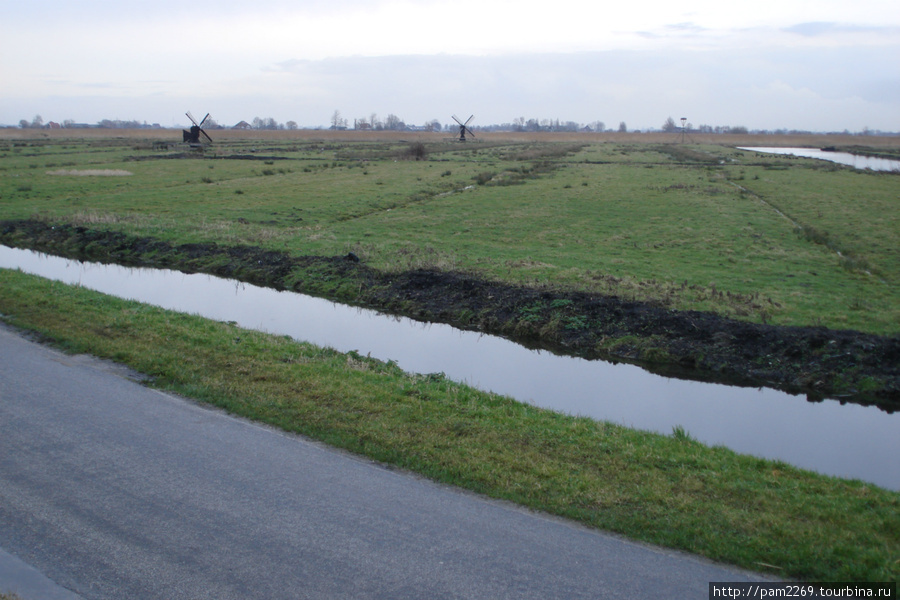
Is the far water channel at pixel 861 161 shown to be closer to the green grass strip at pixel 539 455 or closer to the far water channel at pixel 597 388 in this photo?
the far water channel at pixel 597 388

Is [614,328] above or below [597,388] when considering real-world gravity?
above

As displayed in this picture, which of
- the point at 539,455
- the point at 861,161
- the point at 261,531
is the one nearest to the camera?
the point at 261,531

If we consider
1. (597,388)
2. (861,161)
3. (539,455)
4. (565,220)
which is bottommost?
(597,388)

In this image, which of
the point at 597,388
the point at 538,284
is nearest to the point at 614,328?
the point at 597,388

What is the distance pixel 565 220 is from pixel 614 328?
18.5 meters

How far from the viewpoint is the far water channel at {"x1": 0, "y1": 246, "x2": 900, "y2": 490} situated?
12539 millimetres

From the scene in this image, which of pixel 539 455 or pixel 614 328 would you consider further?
pixel 614 328

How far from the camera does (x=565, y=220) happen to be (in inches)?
1432

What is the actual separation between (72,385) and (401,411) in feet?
19.1

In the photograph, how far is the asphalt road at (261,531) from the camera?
6.28 meters

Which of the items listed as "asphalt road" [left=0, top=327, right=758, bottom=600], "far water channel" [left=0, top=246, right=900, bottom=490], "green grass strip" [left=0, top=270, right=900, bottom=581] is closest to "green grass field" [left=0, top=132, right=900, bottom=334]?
"far water channel" [left=0, top=246, right=900, bottom=490]

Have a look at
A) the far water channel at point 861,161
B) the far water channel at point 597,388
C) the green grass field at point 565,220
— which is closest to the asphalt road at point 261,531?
the far water channel at point 597,388

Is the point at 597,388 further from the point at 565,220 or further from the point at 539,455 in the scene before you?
the point at 565,220

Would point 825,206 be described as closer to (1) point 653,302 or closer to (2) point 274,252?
(1) point 653,302
